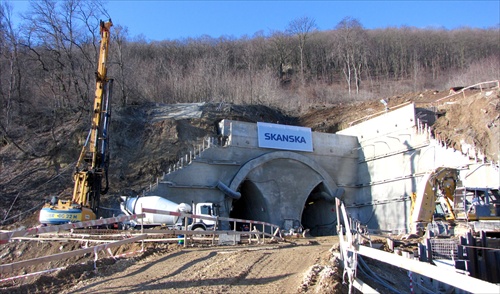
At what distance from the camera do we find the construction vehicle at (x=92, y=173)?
19391 mm

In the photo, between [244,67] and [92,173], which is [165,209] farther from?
[244,67]

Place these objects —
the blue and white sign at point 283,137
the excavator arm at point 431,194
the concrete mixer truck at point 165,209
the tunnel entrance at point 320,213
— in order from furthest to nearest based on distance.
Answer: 1. the tunnel entrance at point 320,213
2. the blue and white sign at point 283,137
3. the concrete mixer truck at point 165,209
4. the excavator arm at point 431,194

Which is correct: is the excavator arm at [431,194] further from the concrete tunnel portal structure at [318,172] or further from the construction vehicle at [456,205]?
the concrete tunnel portal structure at [318,172]

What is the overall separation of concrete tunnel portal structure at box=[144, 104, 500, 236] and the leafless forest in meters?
12.6

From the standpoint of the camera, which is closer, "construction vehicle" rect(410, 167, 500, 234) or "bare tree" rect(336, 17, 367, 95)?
"construction vehicle" rect(410, 167, 500, 234)

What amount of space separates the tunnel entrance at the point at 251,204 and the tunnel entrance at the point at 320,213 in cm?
501

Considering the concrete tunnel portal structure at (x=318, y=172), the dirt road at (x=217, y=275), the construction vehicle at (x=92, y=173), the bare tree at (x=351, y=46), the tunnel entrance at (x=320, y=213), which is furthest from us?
the bare tree at (x=351, y=46)

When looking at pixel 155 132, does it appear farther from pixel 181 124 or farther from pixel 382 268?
pixel 382 268

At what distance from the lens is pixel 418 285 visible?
10.5 m

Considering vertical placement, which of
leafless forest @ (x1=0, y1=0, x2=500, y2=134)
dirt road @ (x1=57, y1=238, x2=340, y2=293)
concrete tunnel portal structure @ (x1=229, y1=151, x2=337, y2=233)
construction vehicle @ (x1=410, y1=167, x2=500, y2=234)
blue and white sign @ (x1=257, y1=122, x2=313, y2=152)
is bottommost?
dirt road @ (x1=57, y1=238, x2=340, y2=293)

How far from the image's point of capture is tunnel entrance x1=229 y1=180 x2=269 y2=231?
3061 centimetres

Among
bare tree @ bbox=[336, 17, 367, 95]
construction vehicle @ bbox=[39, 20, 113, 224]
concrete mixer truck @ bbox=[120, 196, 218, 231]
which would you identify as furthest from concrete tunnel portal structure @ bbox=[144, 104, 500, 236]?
bare tree @ bbox=[336, 17, 367, 95]

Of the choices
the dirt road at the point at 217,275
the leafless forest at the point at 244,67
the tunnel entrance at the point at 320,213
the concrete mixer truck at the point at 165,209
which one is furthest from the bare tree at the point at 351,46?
the dirt road at the point at 217,275

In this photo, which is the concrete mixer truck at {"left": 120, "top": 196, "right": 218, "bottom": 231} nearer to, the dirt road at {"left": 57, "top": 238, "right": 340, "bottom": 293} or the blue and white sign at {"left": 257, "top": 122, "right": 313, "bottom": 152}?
the blue and white sign at {"left": 257, "top": 122, "right": 313, "bottom": 152}
